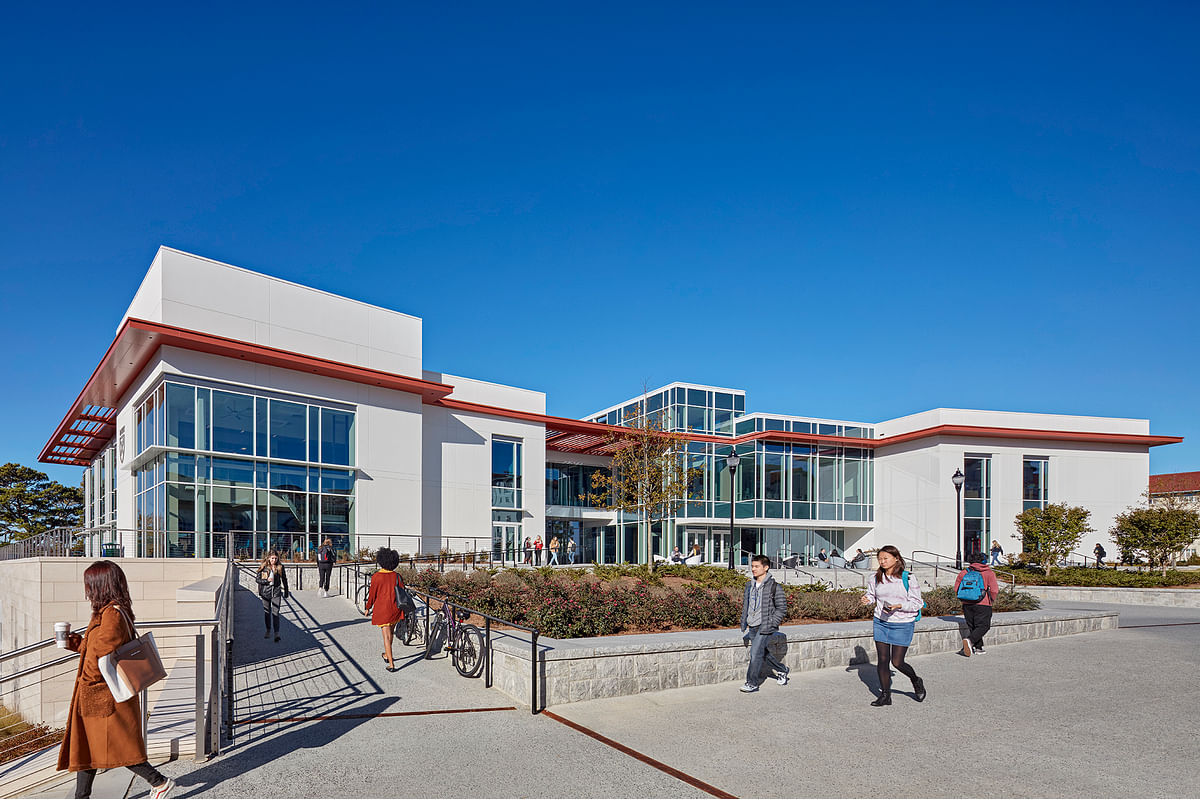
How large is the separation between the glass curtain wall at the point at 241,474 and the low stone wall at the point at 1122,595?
2390 centimetres

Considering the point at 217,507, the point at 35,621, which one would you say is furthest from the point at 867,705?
the point at 217,507

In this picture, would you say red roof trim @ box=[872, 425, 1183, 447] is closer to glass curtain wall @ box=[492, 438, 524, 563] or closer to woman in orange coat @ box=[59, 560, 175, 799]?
glass curtain wall @ box=[492, 438, 524, 563]

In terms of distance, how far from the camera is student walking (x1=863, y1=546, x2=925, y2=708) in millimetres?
8680

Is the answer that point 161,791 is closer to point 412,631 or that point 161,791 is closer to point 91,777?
point 91,777

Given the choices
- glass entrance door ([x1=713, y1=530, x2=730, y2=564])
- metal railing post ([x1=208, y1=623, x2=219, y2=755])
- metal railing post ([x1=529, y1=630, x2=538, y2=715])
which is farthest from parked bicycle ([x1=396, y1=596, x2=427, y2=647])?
glass entrance door ([x1=713, y1=530, x2=730, y2=564])

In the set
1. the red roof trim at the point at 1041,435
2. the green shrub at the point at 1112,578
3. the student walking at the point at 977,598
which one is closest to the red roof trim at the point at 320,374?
the red roof trim at the point at 1041,435

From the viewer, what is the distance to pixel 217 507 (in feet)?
82.8

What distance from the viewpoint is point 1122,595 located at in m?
23.0

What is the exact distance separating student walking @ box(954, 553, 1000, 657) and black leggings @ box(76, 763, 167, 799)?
1122 centimetres

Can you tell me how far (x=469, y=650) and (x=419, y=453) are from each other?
2210 centimetres

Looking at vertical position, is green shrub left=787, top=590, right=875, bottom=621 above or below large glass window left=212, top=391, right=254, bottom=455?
below

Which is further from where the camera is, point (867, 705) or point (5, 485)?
point (5, 485)

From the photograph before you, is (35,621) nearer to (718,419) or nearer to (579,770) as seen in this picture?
(579,770)

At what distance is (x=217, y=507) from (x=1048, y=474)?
37031 mm
